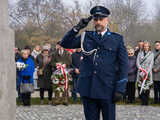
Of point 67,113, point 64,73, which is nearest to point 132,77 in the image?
point 64,73

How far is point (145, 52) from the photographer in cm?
1057

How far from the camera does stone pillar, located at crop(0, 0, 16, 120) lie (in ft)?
11.3

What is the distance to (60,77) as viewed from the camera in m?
9.96

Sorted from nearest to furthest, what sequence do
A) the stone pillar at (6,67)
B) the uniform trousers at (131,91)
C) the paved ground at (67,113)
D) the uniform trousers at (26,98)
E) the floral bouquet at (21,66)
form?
the stone pillar at (6,67) < the paved ground at (67,113) < the floral bouquet at (21,66) < the uniform trousers at (26,98) < the uniform trousers at (131,91)

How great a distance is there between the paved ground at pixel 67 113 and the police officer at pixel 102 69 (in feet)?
12.1

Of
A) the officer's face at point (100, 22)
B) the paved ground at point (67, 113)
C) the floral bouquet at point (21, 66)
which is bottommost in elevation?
the paved ground at point (67, 113)

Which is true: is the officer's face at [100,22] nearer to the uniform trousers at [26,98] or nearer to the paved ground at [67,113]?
the paved ground at [67,113]

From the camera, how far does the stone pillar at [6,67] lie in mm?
3455

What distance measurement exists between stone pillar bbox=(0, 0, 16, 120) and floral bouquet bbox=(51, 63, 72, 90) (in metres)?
6.13

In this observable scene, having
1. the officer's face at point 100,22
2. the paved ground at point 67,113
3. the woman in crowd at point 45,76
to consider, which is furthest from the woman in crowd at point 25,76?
the officer's face at point 100,22

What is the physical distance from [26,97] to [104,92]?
6324 mm

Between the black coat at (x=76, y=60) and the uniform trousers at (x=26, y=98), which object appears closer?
the uniform trousers at (x=26, y=98)

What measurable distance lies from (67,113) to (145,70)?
3372 mm

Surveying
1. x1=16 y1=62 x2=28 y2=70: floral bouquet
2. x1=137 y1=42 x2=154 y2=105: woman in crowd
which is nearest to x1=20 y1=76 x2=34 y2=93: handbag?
x1=16 y1=62 x2=28 y2=70: floral bouquet
